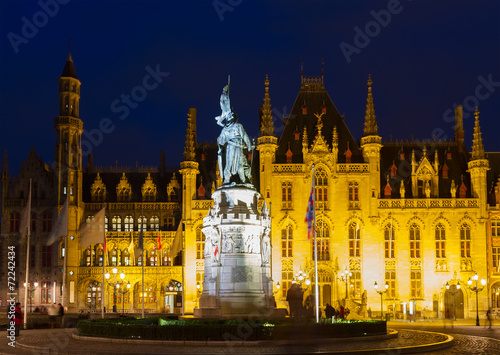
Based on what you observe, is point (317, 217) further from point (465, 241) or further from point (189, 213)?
point (465, 241)

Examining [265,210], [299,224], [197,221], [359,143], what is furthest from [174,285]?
[265,210]

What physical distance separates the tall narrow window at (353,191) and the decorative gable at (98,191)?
25669 millimetres

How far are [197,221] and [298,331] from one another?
41244 mm

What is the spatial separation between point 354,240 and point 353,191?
4719mm

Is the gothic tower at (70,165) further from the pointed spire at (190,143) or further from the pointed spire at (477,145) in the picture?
the pointed spire at (477,145)

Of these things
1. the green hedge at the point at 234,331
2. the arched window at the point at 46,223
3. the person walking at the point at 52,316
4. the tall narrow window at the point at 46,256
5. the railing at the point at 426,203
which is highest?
the railing at the point at 426,203

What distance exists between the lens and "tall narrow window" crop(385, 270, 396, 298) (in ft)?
218

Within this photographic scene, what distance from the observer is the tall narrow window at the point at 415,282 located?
2618 inches

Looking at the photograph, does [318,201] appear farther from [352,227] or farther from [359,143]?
[359,143]

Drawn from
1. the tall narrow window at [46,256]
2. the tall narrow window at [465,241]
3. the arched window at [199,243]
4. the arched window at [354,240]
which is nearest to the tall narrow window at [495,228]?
the tall narrow window at [465,241]

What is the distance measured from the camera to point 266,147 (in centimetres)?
6719

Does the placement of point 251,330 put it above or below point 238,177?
below

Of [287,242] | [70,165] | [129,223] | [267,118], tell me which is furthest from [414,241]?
[70,165]

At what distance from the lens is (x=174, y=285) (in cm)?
7144
